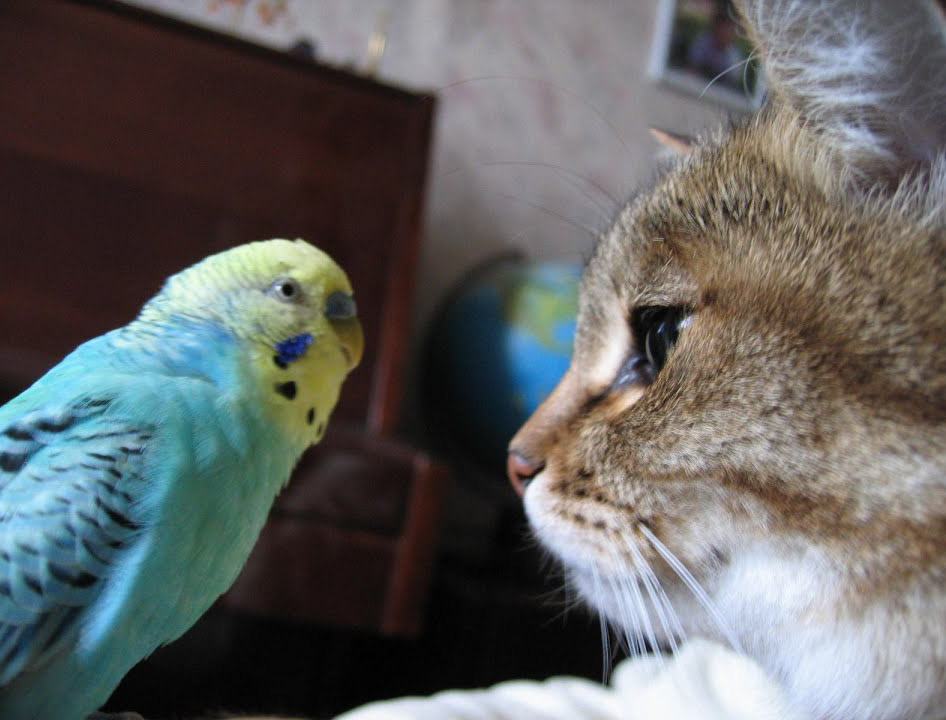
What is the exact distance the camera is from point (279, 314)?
0.27m

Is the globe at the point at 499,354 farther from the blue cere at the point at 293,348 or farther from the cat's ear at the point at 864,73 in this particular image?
the blue cere at the point at 293,348

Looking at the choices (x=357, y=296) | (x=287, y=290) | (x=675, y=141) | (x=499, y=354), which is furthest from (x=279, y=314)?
(x=499, y=354)

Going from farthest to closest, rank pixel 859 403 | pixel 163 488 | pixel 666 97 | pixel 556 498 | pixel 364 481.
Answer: pixel 666 97
pixel 364 481
pixel 556 498
pixel 859 403
pixel 163 488

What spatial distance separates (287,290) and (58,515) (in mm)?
102

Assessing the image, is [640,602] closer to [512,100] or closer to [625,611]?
[625,611]

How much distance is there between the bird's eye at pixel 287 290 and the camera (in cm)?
27

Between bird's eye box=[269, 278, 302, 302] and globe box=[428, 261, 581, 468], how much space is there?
69cm

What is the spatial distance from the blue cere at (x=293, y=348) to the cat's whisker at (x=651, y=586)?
26 cm

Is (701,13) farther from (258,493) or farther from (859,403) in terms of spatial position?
(258,493)

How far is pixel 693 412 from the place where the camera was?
45cm

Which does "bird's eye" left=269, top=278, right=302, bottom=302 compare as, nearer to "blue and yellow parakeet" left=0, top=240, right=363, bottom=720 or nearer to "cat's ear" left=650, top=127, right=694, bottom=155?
"blue and yellow parakeet" left=0, top=240, right=363, bottom=720

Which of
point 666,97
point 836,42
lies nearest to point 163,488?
point 836,42

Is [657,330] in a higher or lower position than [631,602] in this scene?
higher

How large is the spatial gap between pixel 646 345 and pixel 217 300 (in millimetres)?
307
